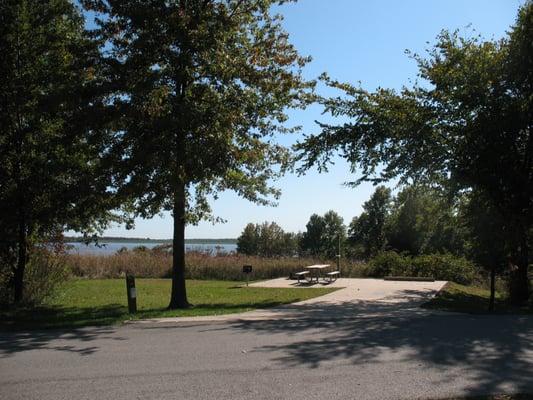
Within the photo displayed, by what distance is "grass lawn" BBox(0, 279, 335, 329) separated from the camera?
1395 cm

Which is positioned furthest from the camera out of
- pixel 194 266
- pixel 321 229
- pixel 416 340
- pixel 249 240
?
pixel 321 229

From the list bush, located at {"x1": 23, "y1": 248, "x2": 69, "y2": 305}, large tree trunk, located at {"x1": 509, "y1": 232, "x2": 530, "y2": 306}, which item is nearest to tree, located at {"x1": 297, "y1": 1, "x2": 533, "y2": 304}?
large tree trunk, located at {"x1": 509, "y1": 232, "x2": 530, "y2": 306}

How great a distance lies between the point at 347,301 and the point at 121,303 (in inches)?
281

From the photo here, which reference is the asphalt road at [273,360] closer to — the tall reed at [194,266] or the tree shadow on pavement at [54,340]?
the tree shadow on pavement at [54,340]

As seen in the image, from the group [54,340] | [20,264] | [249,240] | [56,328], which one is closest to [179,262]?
[56,328]

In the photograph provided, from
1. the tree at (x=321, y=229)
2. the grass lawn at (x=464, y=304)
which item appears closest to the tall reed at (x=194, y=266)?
the grass lawn at (x=464, y=304)

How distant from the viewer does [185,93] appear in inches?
611

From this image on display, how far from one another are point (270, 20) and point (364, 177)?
7.38 metres

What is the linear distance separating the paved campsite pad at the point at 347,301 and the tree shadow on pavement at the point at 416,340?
13cm

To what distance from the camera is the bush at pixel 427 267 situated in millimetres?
28422

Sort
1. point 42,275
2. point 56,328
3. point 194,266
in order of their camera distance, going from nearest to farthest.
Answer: point 56,328 → point 42,275 → point 194,266

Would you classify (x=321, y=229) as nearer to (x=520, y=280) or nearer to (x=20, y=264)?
(x=520, y=280)

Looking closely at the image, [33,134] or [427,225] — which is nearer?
[33,134]

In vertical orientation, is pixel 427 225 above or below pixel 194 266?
above
